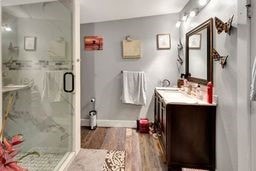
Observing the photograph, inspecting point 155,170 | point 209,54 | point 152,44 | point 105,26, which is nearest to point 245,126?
point 209,54

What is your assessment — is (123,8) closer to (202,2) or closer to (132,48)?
(132,48)

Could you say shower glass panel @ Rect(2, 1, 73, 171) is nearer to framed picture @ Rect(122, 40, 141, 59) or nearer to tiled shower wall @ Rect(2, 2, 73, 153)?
tiled shower wall @ Rect(2, 2, 73, 153)

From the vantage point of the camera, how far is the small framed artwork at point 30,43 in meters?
2.26

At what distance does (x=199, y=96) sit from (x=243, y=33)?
1.22m

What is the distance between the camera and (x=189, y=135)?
2.27 metres

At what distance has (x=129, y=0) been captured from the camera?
2.99 meters

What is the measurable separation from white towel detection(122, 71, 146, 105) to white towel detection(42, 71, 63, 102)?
1.57m

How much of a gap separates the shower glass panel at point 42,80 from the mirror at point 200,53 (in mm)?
1682

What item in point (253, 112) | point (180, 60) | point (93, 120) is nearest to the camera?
point (253, 112)

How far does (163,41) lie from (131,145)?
2.07 m

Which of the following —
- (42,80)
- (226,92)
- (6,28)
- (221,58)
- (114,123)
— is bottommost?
(114,123)

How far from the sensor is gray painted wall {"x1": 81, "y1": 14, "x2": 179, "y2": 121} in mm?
4027

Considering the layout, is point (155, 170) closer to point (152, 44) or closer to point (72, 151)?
point (72, 151)

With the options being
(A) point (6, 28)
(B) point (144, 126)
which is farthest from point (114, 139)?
(A) point (6, 28)
